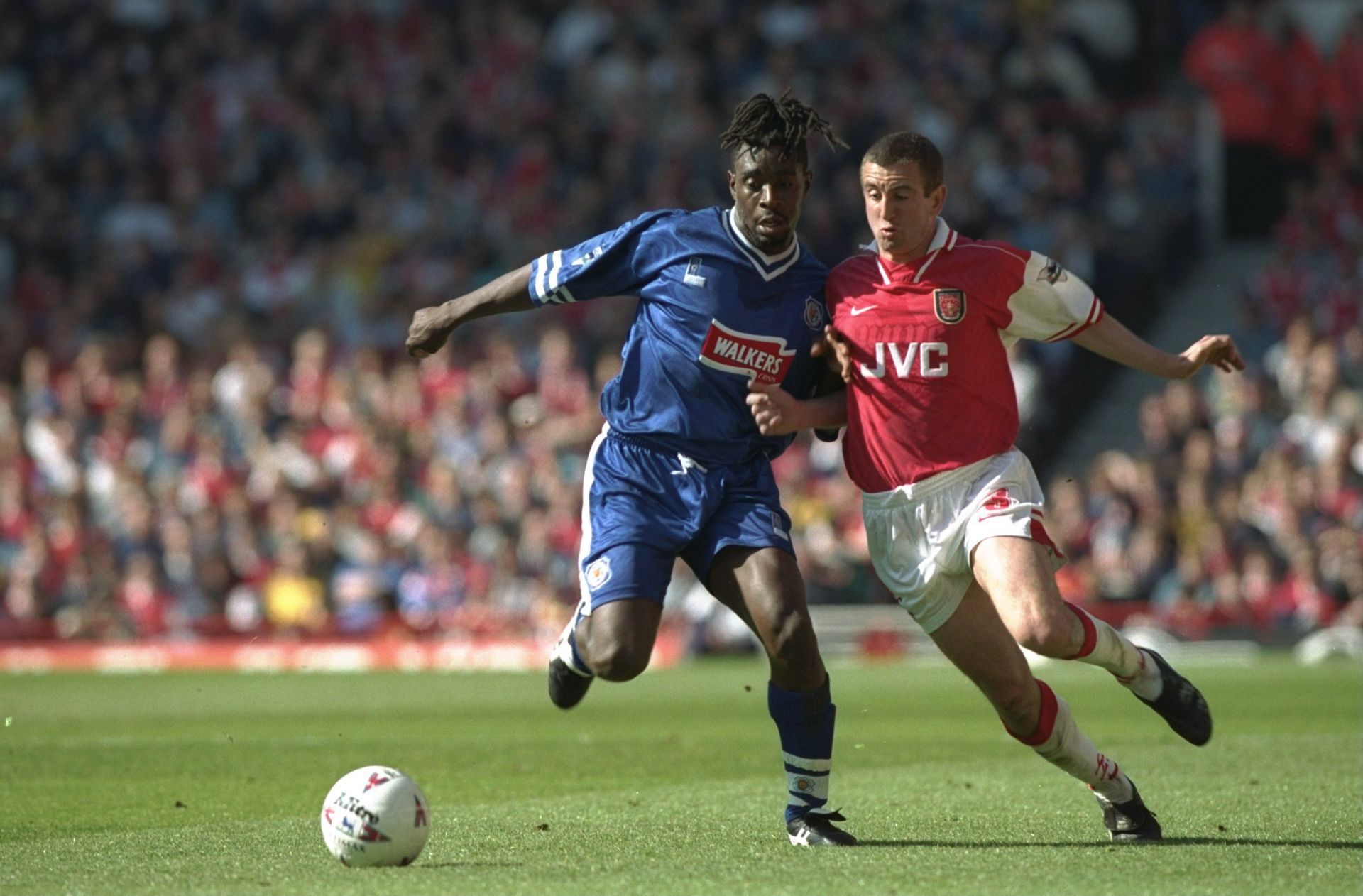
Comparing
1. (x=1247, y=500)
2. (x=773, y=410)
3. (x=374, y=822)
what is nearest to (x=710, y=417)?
(x=773, y=410)

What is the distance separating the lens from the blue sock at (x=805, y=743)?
7320mm

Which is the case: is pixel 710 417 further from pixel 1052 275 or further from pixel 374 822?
pixel 374 822

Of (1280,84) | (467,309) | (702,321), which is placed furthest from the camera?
(1280,84)

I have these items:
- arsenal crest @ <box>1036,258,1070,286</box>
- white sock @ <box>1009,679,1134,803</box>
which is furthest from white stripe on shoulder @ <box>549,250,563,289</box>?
white sock @ <box>1009,679,1134,803</box>

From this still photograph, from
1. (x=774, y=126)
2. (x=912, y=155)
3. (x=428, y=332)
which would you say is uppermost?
(x=774, y=126)

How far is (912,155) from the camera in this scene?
284 inches

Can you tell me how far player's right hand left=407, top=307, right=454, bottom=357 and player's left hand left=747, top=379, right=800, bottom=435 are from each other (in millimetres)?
1227

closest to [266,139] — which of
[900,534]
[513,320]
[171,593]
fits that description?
[513,320]

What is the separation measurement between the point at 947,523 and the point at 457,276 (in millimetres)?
16594

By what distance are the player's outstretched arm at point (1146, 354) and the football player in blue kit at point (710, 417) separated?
1038 millimetres

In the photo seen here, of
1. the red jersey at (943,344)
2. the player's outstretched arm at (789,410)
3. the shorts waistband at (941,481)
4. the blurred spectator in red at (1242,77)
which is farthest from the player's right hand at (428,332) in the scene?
the blurred spectator in red at (1242,77)

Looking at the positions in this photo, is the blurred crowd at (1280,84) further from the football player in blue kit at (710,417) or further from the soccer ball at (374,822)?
the soccer ball at (374,822)

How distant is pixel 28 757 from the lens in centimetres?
1096

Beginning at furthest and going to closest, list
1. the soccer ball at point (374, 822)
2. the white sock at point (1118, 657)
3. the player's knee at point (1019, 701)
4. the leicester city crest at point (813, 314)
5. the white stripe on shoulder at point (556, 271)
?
the white stripe on shoulder at point (556, 271) → the leicester city crest at point (813, 314) → the player's knee at point (1019, 701) → the white sock at point (1118, 657) → the soccer ball at point (374, 822)
